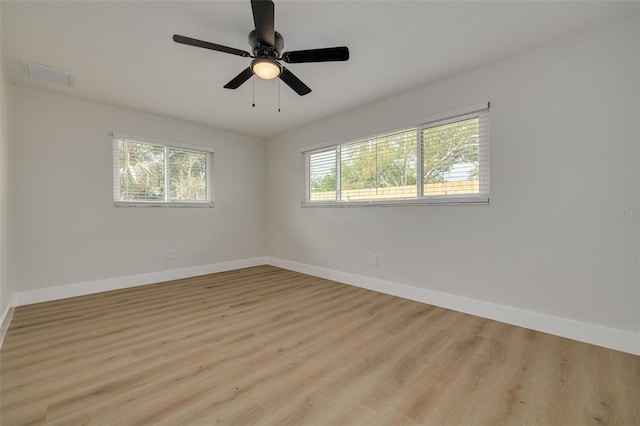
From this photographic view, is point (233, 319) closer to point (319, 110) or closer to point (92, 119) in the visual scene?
point (319, 110)

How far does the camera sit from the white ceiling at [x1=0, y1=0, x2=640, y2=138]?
1.94m

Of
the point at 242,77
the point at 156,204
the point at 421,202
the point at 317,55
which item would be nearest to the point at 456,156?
the point at 421,202

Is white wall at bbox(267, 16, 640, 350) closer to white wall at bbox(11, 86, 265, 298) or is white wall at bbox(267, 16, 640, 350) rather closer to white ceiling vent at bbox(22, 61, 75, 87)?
white wall at bbox(11, 86, 265, 298)

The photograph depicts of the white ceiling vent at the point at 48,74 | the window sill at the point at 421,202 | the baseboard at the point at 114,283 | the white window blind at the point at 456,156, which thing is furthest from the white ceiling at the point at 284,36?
the baseboard at the point at 114,283

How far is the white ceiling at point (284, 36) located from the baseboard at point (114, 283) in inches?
92.3

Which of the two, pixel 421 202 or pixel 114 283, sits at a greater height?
pixel 421 202

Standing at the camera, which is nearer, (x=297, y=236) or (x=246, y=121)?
(x=246, y=121)

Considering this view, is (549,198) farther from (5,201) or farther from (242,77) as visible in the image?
(5,201)

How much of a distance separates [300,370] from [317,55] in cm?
221

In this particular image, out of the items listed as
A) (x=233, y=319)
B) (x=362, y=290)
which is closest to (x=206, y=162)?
(x=233, y=319)

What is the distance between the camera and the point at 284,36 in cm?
223

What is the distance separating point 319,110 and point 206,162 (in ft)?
7.07

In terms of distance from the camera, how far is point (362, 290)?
356 cm

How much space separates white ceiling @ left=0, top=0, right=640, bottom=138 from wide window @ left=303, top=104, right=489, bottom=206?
1.88 feet
